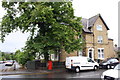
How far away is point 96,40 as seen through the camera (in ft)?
101

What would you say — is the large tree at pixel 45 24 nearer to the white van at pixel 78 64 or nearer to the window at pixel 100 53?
the white van at pixel 78 64

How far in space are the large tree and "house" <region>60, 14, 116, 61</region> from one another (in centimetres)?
857

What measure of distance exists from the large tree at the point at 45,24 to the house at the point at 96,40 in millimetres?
8574

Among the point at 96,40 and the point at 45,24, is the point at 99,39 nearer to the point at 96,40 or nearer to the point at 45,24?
the point at 96,40

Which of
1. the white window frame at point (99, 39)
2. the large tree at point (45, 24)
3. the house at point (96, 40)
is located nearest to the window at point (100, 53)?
the house at point (96, 40)

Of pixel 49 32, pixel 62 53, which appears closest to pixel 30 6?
pixel 49 32

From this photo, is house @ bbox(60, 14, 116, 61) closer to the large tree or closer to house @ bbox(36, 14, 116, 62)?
house @ bbox(36, 14, 116, 62)

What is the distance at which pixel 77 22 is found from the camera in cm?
2062

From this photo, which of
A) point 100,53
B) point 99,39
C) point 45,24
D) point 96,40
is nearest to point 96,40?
point 96,40

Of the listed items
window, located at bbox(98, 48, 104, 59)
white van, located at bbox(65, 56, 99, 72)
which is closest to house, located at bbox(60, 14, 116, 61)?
window, located at bbox(98, 48, 104, 59)

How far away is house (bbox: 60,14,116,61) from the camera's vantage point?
29.4 meters

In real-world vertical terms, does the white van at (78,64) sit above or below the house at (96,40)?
below

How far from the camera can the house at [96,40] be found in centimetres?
2938

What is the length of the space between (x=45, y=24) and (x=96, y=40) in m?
14.8
